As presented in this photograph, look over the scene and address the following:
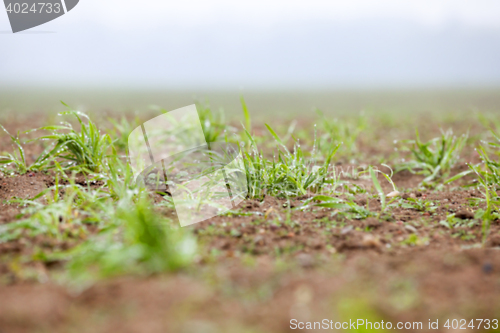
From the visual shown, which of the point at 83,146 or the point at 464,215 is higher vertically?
the point at 83,146

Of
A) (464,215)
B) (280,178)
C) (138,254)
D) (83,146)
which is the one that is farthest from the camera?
(83,146)

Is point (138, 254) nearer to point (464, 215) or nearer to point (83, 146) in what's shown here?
point (83, 146)

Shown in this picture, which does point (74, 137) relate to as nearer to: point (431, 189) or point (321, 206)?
point (321, 206)

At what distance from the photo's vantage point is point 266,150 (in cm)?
414

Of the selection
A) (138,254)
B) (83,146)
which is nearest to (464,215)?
(138,254)

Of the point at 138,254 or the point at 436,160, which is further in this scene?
the point at 436,160

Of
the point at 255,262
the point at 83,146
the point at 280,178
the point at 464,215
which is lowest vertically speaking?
the point at 464,215

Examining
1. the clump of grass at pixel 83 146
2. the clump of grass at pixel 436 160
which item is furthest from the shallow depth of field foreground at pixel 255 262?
the clump of grass at pixel 436 160

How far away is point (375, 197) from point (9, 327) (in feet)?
6.59

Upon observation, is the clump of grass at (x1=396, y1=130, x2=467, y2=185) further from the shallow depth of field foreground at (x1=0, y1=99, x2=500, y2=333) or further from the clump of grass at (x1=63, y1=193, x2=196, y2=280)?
the clump of grass at (x1=63, y1=193, x2=196, y2=280)

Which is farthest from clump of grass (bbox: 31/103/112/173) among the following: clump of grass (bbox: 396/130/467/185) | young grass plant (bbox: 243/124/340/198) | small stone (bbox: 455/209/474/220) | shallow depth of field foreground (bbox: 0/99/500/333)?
clump of grass (bbox: 396/130/467/185)

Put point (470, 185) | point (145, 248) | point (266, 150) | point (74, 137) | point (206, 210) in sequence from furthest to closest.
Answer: point (266, 150) < point (470, 185) < point (74, 137) < point (206, 210) < point (145, 248)

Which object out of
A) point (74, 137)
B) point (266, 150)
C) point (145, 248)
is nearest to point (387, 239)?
point (145, 248)

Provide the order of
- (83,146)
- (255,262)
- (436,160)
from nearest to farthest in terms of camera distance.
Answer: (255,262)
(83,146)
(436,160)
